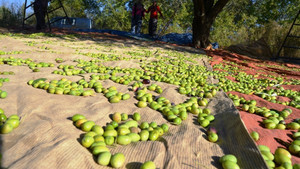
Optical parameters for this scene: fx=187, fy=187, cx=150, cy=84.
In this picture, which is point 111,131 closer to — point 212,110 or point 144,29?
point 212,110

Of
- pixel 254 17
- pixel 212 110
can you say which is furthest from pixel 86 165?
pixel 254 17

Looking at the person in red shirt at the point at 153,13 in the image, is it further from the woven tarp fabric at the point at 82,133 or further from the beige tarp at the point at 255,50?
the woven tarp fabric at the point at 82,133

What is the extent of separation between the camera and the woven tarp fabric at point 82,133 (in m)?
1.37

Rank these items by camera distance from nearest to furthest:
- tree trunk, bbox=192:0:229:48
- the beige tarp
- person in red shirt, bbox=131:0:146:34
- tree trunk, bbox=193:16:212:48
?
tree trunk, bbox=192:0:229:48 → tree trunk, bbox=193:16:212:48 → the beige tarp → person in red shirt, bbox=131:0:146:34

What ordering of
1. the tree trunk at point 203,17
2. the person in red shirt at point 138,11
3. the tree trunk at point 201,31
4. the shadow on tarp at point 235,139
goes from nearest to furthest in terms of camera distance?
1. the shadow on tarp at point 235,139
2. the tree trunk at point 203,17
3. the tree trunk at point 201,31
4. the person in red shirt at point 138,11

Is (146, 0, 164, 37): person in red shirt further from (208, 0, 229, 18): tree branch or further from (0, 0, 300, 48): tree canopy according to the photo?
(208, 0, 229, 18): tree branch

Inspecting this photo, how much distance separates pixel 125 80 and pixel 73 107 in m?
1.37

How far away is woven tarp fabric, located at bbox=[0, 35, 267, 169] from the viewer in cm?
137

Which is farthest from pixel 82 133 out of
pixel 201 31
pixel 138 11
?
pixel 138 11

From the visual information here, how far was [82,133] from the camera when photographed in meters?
1.76

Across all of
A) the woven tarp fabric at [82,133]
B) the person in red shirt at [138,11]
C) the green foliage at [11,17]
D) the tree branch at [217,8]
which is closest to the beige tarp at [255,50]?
the tree branch at [217,8]

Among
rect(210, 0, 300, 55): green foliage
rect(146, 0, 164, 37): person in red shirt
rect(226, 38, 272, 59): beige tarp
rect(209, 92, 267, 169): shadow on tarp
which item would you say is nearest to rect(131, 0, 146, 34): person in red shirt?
rect(146, 0, 164, 37): person in red shirt

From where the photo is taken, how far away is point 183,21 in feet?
81.1

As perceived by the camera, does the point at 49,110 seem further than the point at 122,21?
No
